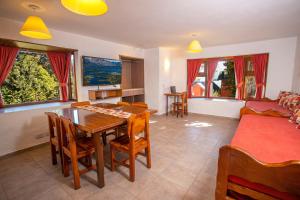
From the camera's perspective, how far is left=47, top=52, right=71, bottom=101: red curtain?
11.0 ft

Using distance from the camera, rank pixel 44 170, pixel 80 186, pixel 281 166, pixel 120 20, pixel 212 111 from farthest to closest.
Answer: pixel 212 111, pixel 120 20, pixel 44 170, pixel 80 186, pixel 281 166

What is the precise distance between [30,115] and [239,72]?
17.9ft

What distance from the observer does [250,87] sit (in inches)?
181

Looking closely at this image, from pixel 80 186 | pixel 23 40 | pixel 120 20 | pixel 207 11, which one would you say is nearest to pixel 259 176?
pixel 80 186

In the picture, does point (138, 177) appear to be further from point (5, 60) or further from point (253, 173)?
point (5, 60)

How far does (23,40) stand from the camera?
105 inches

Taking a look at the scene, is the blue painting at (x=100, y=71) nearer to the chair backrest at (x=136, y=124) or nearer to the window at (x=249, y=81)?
the chair backrest at (x=136, y=124)

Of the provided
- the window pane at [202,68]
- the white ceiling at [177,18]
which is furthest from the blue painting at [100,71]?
the window pane at [202,68]

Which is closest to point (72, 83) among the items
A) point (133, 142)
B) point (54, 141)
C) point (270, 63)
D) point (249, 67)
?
point (54, 141)

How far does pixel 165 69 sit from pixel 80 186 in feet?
14.5

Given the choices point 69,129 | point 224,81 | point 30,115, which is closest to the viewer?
point 69,129

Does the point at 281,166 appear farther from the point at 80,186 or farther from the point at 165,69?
the point at 165,69

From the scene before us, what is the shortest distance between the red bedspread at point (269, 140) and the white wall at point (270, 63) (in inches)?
94.4

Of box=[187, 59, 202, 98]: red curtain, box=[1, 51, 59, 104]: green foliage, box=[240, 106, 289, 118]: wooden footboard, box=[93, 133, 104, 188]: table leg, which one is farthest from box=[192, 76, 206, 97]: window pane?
box=[93, 133, 104, 188]: table leg
